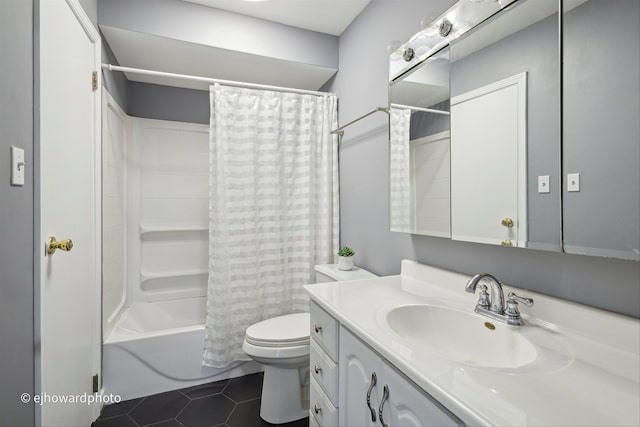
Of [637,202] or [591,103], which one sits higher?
[591,103]

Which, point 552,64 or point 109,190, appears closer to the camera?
point 552,64

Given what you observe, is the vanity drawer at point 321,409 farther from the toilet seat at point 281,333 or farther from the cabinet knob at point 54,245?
the cabinet knob at point 54,245

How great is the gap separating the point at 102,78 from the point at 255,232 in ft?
4.18

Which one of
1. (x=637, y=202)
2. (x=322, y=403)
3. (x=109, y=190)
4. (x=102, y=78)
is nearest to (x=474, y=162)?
(x=637, y=202)

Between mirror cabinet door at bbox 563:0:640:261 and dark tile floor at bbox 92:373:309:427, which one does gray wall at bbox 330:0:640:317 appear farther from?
dark tile floor at bbox 92:373:309:427

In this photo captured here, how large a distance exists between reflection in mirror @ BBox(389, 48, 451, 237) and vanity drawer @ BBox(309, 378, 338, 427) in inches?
32.5

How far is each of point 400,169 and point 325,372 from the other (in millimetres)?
1033

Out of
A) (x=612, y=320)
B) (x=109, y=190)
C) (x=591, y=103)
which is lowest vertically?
(x=612, y=320)

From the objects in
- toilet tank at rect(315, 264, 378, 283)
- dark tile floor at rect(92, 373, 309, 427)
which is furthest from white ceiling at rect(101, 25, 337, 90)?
dark tile floor at rect(92, 373, 309, 427)

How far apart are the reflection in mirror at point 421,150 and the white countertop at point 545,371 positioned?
47 centimetres

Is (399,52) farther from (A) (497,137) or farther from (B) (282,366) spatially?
(B) (282,366)

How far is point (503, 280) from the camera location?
1126 millimetres

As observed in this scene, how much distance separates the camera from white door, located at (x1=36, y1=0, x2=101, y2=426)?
3.52ft

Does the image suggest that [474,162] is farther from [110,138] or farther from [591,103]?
[110,138]
